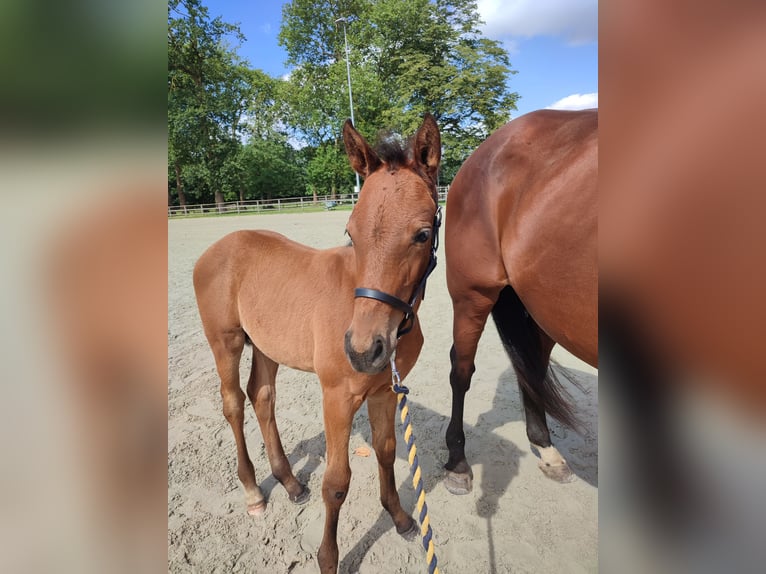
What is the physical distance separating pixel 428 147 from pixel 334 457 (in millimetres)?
1427

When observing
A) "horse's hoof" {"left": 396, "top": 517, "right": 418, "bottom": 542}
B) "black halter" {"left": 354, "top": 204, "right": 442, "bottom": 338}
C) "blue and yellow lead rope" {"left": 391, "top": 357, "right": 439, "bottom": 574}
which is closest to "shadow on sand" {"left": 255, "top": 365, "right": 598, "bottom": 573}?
"horse's hoof" {"left": 396, "top": 517, "right": 418, "bottom": 542}

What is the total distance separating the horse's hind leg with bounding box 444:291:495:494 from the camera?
2.63m

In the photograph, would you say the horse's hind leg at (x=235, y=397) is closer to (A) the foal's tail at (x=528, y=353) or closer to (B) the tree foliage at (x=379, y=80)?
(A) the foal's tail at (x=528, y=353)

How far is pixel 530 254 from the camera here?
2.00 metres

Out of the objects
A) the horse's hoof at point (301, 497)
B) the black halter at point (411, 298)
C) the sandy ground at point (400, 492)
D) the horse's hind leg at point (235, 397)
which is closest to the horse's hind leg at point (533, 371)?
the sandy ground at point (400, 492)

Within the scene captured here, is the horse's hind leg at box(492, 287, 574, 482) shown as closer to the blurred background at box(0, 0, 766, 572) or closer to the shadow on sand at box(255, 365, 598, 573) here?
the shadow on sand at box(255, 365, 598, 573)

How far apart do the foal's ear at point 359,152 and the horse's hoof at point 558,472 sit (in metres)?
2.29
